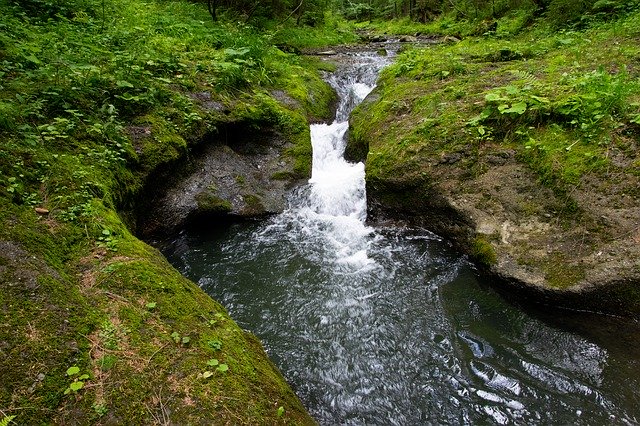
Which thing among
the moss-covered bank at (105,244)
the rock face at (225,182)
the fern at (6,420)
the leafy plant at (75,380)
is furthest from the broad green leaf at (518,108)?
the fern at (6,420)

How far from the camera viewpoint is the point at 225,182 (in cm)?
706

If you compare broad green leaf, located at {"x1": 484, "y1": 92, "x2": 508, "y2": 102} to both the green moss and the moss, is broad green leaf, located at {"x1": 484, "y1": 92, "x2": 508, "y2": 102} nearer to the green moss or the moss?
the moss

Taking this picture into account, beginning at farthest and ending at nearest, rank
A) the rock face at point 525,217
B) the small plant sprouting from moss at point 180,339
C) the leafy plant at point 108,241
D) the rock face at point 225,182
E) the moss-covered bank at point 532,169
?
1. the rock face at point 225,182
2. the moss-covered bank at point 532,169
3. the rock face at point 525,217
4. the leafy plant at point 108,241
5. the small plant sprouting from moss at point 180,339

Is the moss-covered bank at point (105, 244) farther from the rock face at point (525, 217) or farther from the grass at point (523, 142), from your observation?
the rock face at point (525, 217)

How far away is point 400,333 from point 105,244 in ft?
10.9

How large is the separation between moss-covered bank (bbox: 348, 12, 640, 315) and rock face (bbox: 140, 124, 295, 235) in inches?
73.4

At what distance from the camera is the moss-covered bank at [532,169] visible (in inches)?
→ 177

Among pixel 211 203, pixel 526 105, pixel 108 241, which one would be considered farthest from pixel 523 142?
pixel 108 241

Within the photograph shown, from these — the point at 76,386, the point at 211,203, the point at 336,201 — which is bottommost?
the point at 336,201

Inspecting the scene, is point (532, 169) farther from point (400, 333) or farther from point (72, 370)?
point (72, 370)

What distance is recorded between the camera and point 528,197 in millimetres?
5324

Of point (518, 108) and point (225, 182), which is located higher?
point (518, 108)

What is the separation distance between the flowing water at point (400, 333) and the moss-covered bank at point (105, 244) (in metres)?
0.99

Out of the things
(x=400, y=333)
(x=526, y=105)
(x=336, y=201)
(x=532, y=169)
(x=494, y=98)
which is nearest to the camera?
(x=400, y=333)
